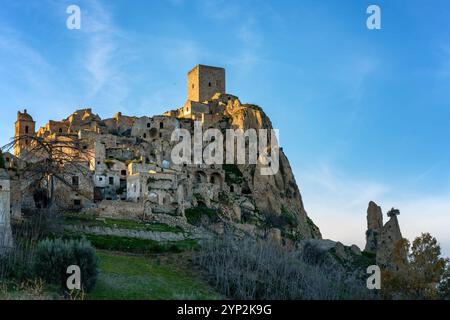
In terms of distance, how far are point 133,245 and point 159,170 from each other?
17111 mm

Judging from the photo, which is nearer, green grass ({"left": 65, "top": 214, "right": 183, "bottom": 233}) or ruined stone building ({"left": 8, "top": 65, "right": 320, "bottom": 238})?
green grass ({"left": 65, "top": 214, "right": 183, "bottom": 233})

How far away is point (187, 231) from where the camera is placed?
50469mm

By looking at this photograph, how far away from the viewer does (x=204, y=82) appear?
91938mm

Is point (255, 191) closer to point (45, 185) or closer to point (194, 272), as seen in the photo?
point (45, 185)

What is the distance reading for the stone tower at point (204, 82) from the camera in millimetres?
91312

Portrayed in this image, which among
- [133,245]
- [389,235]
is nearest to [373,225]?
[389,235]

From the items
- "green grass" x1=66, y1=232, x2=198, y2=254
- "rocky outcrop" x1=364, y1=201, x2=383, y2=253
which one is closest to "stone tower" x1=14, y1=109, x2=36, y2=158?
"green grass" x1=66, y1=232, x2=198, y2=254

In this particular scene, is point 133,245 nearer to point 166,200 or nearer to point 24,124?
point 166,200

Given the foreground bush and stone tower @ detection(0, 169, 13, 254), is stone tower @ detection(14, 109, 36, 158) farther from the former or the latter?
the foreground bush

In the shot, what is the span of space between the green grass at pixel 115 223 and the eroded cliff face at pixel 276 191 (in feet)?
67.7

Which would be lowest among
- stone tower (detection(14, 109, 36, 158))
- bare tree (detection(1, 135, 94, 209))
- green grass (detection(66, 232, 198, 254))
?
green grass (detection(66, 232, 198, 254))

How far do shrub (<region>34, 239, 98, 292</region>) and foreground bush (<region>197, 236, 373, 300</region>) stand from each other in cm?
723

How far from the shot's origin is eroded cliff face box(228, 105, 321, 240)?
7081cm
